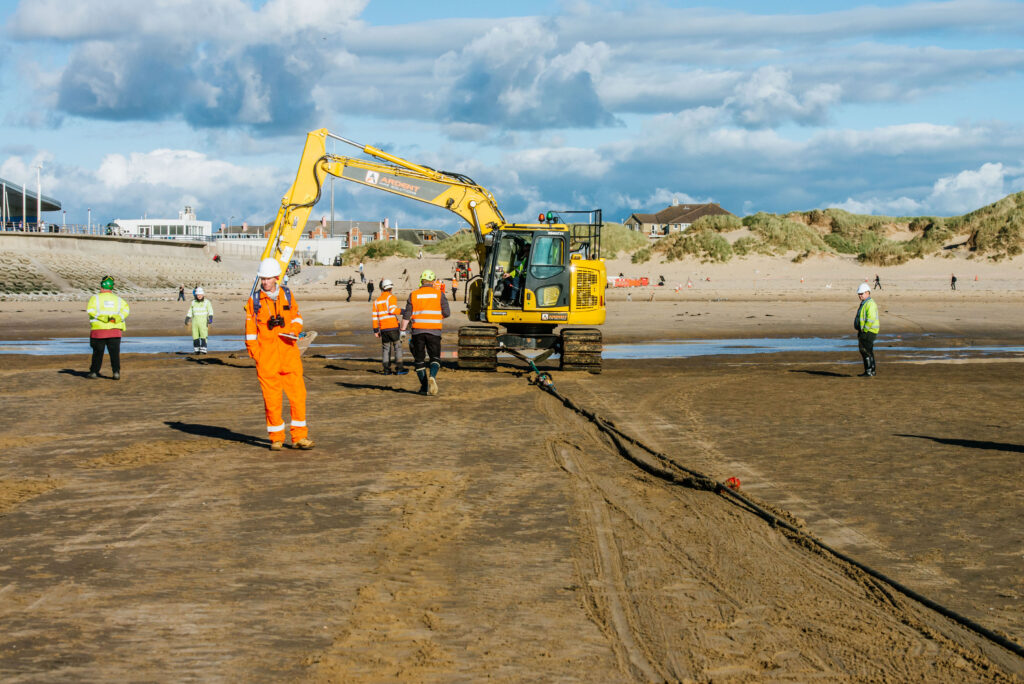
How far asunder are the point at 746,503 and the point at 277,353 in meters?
5.04

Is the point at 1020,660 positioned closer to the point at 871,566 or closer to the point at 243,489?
the point at 871,566

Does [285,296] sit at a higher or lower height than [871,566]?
higher

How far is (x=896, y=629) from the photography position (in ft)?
19.3

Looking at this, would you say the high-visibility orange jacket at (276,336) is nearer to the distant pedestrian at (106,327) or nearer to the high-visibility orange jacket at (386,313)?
the high-visibility orange jacket at (386,313)

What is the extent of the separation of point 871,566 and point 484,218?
16093 mm

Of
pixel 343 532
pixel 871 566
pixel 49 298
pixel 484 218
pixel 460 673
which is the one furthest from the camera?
pixel 49 298

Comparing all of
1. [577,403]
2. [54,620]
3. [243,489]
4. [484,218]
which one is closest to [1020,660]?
[54,620]

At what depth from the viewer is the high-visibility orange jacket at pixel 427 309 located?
1662 centimetres

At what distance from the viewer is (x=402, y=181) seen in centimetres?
2231

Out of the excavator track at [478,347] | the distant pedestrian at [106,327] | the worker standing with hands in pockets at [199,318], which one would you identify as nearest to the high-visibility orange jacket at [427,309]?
the excavator track at [478,347]

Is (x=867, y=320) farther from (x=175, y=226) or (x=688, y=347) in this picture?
(x=175, y=226)

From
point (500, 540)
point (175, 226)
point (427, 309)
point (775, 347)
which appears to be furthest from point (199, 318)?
point (175, 226)

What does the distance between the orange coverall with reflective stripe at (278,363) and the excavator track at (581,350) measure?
369 inches

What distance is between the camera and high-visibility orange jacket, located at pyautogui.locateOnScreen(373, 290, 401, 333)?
Result: 18.5 metres
